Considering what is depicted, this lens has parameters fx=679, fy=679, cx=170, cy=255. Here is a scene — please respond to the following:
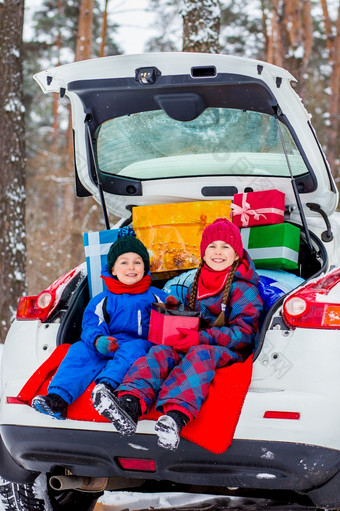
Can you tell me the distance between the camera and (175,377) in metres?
2.72

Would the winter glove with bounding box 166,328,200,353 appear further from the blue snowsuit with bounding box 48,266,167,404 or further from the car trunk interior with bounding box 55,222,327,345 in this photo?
the car trunk interior with bounding box 55,222,327,345

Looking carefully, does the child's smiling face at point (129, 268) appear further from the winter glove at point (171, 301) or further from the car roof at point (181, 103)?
the car roof at point (181, 103)

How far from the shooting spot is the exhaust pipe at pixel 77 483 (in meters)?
3.04

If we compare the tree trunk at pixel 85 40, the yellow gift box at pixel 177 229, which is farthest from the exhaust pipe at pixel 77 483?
the tree trunk at pixel 85 40

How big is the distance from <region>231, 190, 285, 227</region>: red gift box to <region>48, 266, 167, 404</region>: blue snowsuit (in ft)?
2.73

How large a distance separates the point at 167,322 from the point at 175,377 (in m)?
0.29

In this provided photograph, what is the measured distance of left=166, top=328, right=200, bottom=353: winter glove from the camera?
2.89 metres

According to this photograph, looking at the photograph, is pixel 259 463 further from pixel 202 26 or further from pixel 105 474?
pixel 202 26

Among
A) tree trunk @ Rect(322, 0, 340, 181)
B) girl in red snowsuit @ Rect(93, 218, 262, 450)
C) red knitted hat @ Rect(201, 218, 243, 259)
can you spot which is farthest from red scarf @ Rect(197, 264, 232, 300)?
tree trunk @ Rect(322, 0, 340, 181)

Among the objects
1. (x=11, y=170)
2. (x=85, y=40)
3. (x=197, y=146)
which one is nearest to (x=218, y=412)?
(x=197, y=146)

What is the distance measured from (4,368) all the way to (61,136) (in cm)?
2648

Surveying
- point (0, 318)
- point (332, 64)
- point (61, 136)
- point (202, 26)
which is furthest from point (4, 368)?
point (61, 136)

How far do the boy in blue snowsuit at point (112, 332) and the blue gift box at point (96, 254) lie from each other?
0.22ft

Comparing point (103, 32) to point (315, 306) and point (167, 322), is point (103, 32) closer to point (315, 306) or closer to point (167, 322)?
point (167, 322)
